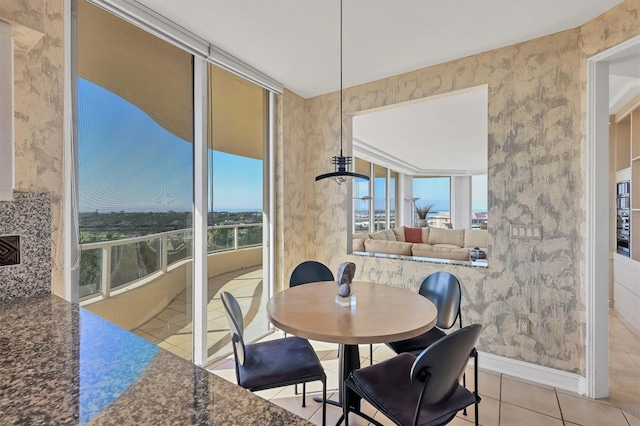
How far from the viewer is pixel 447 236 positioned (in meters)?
6.64

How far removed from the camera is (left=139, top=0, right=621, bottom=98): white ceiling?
1.93 m

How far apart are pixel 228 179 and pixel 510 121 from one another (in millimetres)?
2422

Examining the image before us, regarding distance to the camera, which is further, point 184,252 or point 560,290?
point 184,252

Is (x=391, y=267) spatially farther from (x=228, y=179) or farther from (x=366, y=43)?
(x=366, y=43)

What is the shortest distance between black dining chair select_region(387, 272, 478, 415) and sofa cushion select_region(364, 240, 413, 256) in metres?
1.38

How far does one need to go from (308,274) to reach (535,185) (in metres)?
1.93

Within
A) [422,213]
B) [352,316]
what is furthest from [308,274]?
[422,213]

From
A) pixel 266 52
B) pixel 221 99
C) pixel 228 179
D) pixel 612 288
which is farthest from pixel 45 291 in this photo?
pixel 612 288

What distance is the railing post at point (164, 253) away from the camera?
2.21 m

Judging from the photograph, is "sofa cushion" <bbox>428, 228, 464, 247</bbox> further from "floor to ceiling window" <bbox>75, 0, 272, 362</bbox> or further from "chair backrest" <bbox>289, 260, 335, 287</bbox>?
"floor to ceiling window" <bbox>75, 0, 272, 362</bbox>

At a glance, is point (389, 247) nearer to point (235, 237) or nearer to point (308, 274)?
point (308, 274)

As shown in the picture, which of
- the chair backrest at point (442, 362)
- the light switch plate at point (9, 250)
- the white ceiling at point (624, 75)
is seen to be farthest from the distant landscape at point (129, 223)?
the white ceiling at point (624, 75)

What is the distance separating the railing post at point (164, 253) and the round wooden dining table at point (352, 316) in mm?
942

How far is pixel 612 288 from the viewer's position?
3.66m
